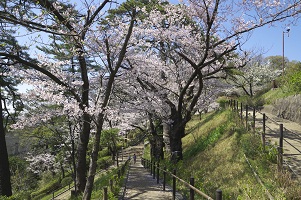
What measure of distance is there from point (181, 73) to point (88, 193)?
8.21m

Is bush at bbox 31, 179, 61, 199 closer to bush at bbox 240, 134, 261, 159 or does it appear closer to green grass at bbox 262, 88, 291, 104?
green grass at bbox 262, 88, 291, 104

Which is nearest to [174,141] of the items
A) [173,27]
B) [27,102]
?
[173,27]

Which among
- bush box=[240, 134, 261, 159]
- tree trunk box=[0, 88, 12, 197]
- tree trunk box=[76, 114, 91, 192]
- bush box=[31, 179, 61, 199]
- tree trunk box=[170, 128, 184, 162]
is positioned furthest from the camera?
bush box=[31, 179, 61, 199]

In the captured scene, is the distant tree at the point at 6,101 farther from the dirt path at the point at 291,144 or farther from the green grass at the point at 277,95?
the green grass at the point at 277,95

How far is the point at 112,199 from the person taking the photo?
814 cm

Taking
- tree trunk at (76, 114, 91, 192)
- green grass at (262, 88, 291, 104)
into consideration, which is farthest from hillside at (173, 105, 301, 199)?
green grass at (262, 88, 291, 104)

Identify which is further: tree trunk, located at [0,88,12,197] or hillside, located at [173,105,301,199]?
tree trunk, located at [0,88,12,197]

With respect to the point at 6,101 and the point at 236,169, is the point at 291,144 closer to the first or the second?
the point at 236,169

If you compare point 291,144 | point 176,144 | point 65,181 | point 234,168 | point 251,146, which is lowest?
point 65,181

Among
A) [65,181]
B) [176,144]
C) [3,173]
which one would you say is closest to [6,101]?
[3,173]

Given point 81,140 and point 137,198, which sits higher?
point 81,140

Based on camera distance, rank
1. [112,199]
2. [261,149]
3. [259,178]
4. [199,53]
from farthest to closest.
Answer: [199,53], [261,149], [112,199], [259,178]

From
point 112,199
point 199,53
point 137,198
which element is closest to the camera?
point 112,199

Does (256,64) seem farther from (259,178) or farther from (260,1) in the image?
(259,178)
